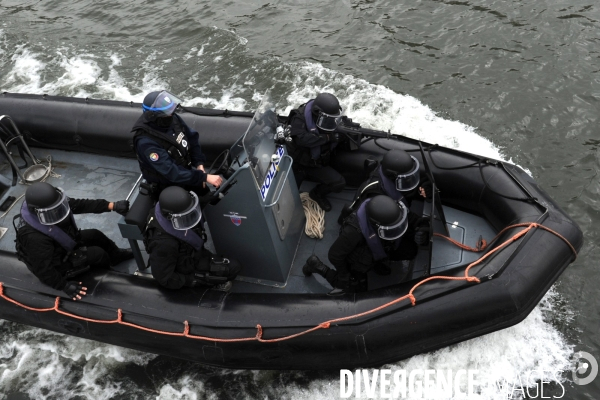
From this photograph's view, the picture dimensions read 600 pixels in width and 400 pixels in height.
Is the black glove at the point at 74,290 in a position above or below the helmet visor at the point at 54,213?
below

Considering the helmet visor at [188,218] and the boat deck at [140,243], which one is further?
the boat deck at [140,243]

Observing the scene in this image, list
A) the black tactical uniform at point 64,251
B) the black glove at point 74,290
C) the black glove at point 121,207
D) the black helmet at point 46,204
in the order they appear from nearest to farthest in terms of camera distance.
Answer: the black helmet at point 46,204 < the black tactical uniform at point 64,251 < the black glove at point 74,290 < the black glove at point 121,207

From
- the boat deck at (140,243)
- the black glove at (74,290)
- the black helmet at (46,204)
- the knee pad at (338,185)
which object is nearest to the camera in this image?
the black helmet at (46,204)

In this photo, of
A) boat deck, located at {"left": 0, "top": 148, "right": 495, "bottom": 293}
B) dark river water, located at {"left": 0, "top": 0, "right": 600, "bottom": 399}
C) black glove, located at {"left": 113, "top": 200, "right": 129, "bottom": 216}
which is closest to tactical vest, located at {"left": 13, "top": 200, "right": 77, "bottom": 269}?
black glove, located at {"left": 113, "top": 200, "right": 129, "bottom": 216}

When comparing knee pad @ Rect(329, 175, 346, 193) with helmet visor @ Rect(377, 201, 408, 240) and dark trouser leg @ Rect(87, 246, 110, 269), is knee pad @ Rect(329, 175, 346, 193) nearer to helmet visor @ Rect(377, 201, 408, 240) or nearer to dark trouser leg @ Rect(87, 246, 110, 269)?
helmet visor @ Rect(377, 201, 408, 240)

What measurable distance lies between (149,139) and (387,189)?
1.68 meters

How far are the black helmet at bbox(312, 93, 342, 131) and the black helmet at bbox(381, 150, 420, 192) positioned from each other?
1.96 ft

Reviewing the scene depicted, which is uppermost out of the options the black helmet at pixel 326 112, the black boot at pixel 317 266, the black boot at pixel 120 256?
the black helmet at pixel 326 112

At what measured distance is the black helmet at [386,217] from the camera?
3.38 meters

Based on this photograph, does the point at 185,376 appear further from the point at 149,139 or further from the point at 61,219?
the point at 149,139

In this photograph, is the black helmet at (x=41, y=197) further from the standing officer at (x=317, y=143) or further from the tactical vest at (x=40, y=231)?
the standing officer at (x=317, y=143)

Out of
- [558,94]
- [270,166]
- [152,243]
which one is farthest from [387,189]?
[558,94]

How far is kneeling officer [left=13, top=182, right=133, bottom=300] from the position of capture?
3.50m

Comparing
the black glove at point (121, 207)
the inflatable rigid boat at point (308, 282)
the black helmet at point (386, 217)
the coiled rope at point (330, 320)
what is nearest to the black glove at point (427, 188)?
the inflatable rigid boat at point (308, 282)
